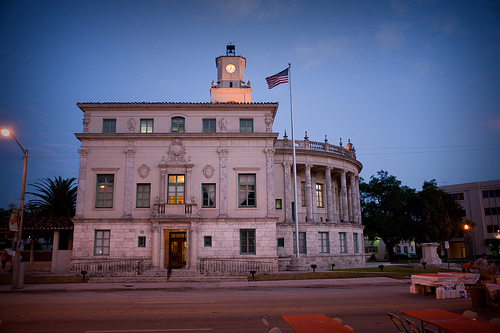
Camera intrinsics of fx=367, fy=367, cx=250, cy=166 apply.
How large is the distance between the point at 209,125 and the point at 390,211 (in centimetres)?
4004

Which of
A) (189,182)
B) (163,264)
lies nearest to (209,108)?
(189,182)

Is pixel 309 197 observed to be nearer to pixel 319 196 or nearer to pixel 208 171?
pixel 319 196

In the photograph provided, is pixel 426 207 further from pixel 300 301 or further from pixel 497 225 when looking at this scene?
pixel 300 301

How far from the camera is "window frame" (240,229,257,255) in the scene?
31653 mm

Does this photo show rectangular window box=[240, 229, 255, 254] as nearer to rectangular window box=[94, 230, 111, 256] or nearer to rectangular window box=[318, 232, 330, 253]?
rectangular window box=[318, 232, 330, 253]

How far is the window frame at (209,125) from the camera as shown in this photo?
33.6 metres

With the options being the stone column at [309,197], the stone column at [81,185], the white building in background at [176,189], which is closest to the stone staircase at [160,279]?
the white building in background at [176,189]

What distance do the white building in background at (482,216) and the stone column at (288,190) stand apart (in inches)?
1933

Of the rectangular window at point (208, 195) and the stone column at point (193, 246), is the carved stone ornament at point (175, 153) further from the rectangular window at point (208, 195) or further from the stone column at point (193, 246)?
the stone column at point (193, 246)

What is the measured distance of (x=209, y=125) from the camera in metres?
33.6

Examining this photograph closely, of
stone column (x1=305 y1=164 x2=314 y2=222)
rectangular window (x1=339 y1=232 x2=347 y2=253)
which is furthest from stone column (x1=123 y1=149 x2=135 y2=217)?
rectangular window (x1=339 y1=232 x2=347 y2=253)

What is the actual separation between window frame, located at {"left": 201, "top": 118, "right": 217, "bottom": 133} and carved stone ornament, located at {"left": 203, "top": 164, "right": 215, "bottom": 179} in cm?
340

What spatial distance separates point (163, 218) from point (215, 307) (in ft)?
55.9

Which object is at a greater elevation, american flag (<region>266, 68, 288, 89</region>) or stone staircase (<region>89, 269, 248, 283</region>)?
american flag (<region>266, 68, 288, 89</region>)
